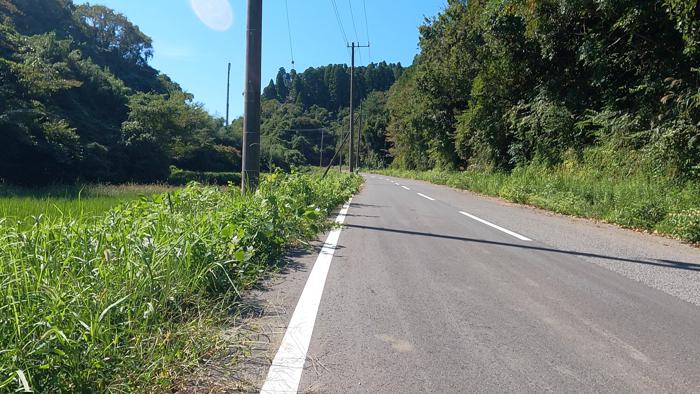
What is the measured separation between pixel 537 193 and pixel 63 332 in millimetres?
16313

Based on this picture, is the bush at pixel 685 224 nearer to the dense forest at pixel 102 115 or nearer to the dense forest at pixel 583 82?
the dense forest at pixel 583 82

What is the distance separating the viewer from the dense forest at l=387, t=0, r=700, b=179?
1109 centimetres

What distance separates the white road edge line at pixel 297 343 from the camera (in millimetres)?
2594

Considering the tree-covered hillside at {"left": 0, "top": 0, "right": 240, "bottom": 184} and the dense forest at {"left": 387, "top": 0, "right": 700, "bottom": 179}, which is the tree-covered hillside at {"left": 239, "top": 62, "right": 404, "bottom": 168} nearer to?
the tree-covered hillside at {"left": 0, "top": 0, "right": 240, "bottom": 184}

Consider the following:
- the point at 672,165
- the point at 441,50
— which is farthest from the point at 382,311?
the point at 441,50

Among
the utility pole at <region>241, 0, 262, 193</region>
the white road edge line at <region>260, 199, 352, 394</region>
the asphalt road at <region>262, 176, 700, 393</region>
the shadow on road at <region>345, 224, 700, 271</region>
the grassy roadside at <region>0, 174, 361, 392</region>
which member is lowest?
the white road edge line at <region>260, 199, 352, 394</region>

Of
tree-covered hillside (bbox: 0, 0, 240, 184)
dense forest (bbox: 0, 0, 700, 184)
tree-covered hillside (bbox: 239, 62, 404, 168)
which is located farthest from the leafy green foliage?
tree-covered hillside (bbox: 0, 0, 240, 184)

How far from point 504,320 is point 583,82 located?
1632cm

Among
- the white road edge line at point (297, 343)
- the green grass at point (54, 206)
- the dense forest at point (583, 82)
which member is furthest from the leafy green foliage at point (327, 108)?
the white road edge line at point (297, 343)

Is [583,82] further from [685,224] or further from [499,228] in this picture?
[499,228]

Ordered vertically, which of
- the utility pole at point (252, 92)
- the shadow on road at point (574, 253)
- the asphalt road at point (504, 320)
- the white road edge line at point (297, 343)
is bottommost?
the white road edge line at point (297, 343)

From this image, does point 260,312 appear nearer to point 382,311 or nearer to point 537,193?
point 382,311

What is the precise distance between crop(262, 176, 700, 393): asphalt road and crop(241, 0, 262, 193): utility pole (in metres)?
2.78

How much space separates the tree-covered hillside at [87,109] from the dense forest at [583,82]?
24893 mm
